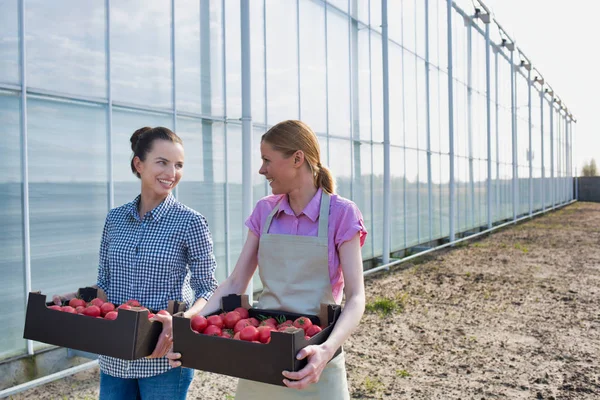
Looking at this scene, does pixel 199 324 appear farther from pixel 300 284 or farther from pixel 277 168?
pixel 277 168

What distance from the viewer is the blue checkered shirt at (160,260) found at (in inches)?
81.0

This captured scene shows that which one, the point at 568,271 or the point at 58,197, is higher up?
the point at 58,197

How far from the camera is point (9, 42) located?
4266mm

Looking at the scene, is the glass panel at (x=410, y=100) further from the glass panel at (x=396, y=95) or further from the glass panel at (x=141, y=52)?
the glass panel at (x=141, y=52)

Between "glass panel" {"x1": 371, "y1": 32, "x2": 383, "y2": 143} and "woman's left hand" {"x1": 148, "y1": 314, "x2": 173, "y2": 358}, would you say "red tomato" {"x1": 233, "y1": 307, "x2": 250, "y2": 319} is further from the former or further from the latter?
"glass panel" {"x1": 371, "y1": 32, "x2": 383, "y2": 143}

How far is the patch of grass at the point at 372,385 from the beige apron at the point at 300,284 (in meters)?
2.48

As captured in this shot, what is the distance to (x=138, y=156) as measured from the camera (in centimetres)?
216

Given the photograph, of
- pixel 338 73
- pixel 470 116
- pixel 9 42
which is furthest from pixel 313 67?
pixel 470 116

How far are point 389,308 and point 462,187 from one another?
9.05 metres

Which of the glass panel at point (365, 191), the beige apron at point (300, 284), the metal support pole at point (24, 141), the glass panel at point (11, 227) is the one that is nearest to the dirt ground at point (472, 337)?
the glass panel at point (11, 227)

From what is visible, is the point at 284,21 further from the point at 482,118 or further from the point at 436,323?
the point at 482,118

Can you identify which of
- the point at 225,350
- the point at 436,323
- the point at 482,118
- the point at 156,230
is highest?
the point at 482,118

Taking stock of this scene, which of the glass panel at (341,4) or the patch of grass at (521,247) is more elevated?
the glass panel at (341,4)

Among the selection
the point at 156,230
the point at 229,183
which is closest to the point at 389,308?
the point at 229,183
